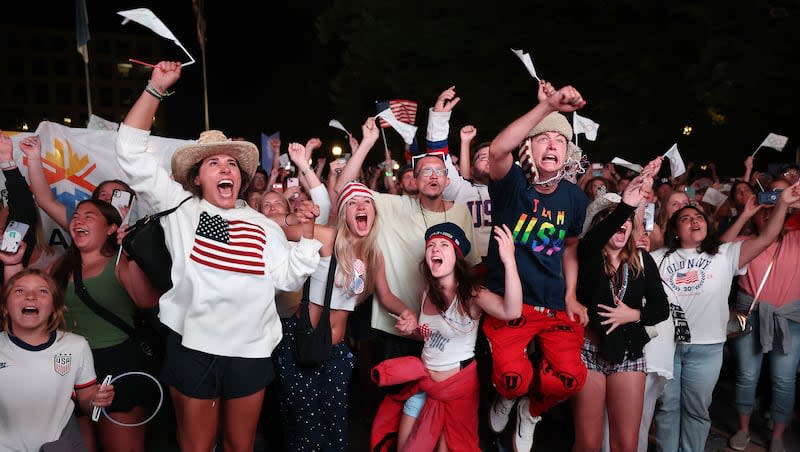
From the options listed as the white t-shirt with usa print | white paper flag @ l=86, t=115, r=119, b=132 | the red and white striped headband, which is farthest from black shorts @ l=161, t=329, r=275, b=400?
white paper flag @ l=86, t=115, r=119, b=132

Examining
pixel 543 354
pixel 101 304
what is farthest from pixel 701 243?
pixel 101 304

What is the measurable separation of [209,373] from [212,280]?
0.49m

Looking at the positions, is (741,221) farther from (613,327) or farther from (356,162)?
(356,162)

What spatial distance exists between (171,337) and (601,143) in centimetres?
1043

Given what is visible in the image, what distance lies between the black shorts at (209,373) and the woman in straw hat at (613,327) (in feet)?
6.59

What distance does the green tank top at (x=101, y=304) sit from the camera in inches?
142

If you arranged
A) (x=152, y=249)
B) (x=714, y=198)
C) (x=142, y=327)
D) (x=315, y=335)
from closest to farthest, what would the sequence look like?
(x=152, y=249) → (x=315, y=335) → (x=142, y=327) → (x=714, y=198)

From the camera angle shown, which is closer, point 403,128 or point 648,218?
point 648,218

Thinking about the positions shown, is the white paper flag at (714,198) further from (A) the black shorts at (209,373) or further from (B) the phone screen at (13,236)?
(B) the phone screen at (13,236)

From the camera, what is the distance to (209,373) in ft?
10.2

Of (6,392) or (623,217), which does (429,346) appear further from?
(6,392)

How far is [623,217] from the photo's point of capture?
3.51 meters

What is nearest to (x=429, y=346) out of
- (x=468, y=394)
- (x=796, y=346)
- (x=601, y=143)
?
(x=468, y=394)

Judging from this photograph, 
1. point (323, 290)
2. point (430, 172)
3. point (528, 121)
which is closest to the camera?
point (528, 121)
